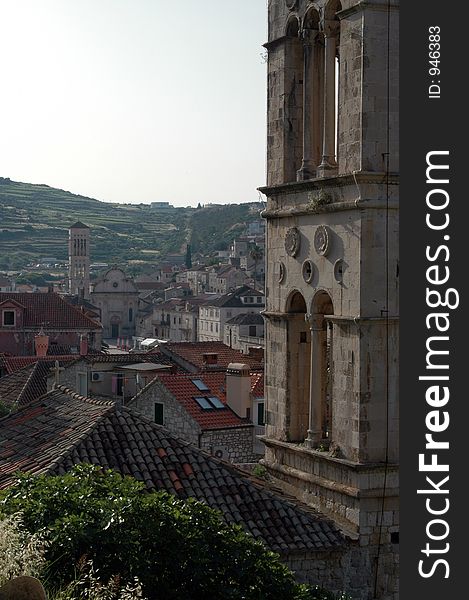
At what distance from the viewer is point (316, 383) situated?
18234 millimetres

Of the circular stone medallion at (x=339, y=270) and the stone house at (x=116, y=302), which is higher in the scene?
the stone house at (x=116, y=302)

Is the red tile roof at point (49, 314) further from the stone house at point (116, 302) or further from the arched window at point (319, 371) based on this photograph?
the stone house at point (116, 302)

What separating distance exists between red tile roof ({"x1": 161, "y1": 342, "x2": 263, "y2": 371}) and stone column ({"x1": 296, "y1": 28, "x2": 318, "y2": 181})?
26.6 metres

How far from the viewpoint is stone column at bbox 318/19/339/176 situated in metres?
17.9

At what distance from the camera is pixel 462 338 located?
13289 mm

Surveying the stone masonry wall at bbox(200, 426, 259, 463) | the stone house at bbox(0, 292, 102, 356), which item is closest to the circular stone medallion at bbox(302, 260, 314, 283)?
the stone masonry wall at bbox(200, 426, 259, 463)

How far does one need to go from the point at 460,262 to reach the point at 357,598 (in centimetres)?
575

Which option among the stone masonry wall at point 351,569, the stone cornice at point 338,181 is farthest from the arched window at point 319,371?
the stone masonry wall at point 351,569

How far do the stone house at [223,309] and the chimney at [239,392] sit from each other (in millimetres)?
76268

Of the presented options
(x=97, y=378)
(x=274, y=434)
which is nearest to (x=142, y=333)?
(x=97, y=378)

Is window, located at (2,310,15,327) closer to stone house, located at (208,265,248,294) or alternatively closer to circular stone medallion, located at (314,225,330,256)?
circular stone medallion, located at (314,225,330,256)

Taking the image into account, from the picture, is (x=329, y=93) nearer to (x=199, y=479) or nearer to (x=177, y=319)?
(x=199, y=479)

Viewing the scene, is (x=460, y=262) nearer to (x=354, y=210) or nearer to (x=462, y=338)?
(x=462, y=338)

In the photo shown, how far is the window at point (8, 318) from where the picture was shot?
73000 millimetres
